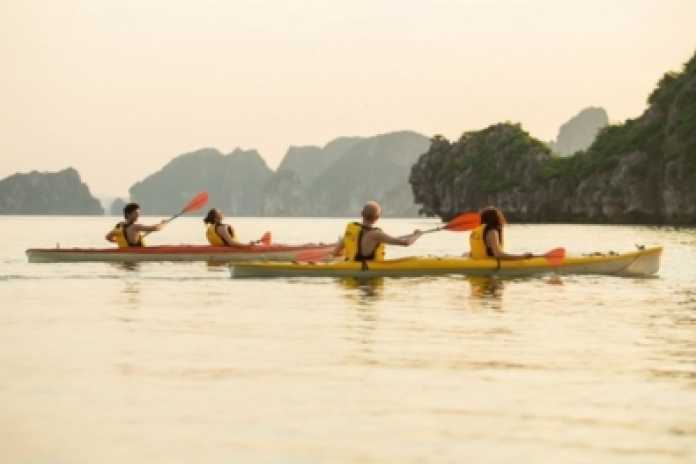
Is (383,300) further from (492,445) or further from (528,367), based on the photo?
(492,445)

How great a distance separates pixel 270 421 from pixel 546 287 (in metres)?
15.8

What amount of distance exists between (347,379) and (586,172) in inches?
5102

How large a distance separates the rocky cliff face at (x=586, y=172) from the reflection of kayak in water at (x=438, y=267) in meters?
87.4

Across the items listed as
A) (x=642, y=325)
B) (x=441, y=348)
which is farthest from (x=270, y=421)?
(x=642, y=325)

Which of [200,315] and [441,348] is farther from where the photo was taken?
[200,315]

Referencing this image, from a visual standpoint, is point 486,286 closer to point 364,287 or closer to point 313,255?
point 364,287

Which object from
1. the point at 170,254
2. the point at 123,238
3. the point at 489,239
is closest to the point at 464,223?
the point at 489,239

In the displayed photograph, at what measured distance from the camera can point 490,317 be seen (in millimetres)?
17562

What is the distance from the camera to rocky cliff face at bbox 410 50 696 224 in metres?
114

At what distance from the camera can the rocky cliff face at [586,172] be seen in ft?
375

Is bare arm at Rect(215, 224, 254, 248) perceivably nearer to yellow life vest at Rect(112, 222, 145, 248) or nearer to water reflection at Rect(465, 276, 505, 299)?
yellow life vest at Rect(112, 222, 145, 248)

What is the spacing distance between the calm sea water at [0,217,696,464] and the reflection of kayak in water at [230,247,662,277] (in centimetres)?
260

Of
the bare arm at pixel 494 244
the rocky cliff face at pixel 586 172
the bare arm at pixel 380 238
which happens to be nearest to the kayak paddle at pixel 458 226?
the bare arm at pixel 494 244

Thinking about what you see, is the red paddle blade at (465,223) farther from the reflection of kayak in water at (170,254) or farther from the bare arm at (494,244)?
the reflection of kayak in water at (170,254)
